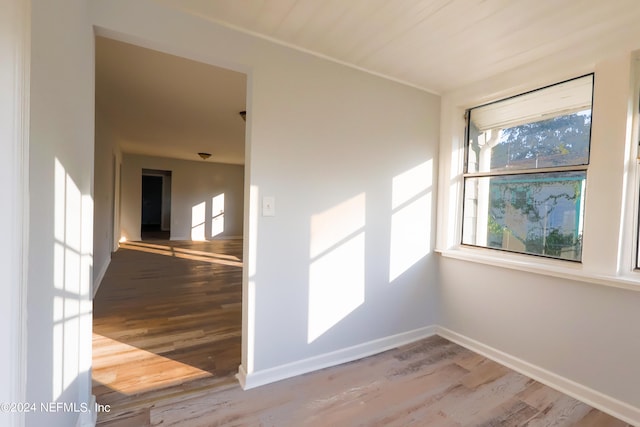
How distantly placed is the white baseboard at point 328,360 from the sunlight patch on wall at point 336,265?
0.63 ft

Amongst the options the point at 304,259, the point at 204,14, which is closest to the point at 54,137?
the point at 204,14

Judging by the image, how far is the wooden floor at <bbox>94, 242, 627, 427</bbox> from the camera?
5.65 ft

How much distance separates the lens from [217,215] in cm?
938

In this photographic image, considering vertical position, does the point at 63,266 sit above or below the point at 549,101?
below

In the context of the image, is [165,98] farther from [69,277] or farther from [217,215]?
[217,215]

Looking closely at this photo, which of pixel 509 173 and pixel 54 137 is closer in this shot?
pixel 54 137

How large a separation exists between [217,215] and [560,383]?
29.1 ft

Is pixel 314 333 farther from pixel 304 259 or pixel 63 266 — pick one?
pixel 63 266

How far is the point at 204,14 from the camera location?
1.72 metres

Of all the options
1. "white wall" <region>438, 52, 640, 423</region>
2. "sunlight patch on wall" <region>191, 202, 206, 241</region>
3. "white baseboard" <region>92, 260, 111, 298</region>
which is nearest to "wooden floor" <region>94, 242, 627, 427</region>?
"white wall" <region>438, 52, 640, 423</region>

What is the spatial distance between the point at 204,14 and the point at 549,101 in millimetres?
2449

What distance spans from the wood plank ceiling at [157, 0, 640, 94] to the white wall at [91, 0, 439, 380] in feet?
0.51

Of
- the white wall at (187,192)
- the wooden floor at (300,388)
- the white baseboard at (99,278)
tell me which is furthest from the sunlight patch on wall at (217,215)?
the wooden floor at (300,388)

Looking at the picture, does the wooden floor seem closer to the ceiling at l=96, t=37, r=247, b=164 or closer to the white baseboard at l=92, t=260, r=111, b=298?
the white baseboard at l=92, t=260, r=111, b=298
